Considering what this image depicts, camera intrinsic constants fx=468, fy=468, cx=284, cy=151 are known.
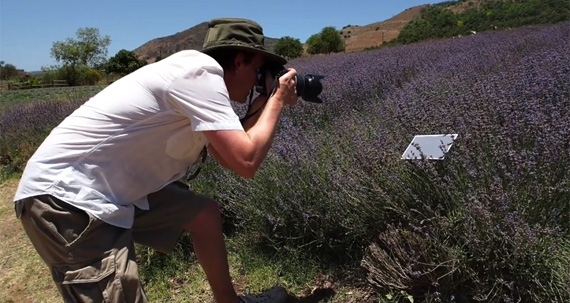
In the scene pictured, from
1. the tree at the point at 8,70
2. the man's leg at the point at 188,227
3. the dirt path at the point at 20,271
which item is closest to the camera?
the man's leg at the point at 188,227

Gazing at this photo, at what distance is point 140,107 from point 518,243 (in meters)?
1.33

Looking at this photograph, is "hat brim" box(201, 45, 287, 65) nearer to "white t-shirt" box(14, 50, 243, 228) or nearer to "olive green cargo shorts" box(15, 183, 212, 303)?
"white t-shirt" box(14, 50, 243, 228)

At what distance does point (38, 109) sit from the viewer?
25.8 feet

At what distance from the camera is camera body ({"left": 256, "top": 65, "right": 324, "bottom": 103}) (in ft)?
5.56

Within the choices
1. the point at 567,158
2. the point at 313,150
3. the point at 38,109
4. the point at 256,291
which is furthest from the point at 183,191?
the point at 38,109

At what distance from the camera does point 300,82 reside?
1.80m

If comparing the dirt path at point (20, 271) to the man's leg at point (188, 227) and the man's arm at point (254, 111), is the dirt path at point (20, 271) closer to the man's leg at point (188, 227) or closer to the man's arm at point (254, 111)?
the man's leg at point (188, 227)

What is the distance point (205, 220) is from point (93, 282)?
599 millimetres

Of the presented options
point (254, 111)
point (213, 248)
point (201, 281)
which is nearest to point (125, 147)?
point (254, 111)

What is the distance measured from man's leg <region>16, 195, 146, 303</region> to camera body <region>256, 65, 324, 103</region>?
73cm

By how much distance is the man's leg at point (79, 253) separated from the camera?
1507 millimetres

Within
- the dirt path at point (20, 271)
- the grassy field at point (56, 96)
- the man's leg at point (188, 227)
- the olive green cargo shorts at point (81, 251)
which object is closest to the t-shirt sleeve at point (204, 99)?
the olive green cargo shorts at point (81, 251)

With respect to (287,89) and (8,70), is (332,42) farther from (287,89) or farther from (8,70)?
(8,70)

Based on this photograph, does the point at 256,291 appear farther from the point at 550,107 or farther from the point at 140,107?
the point at 550,107
